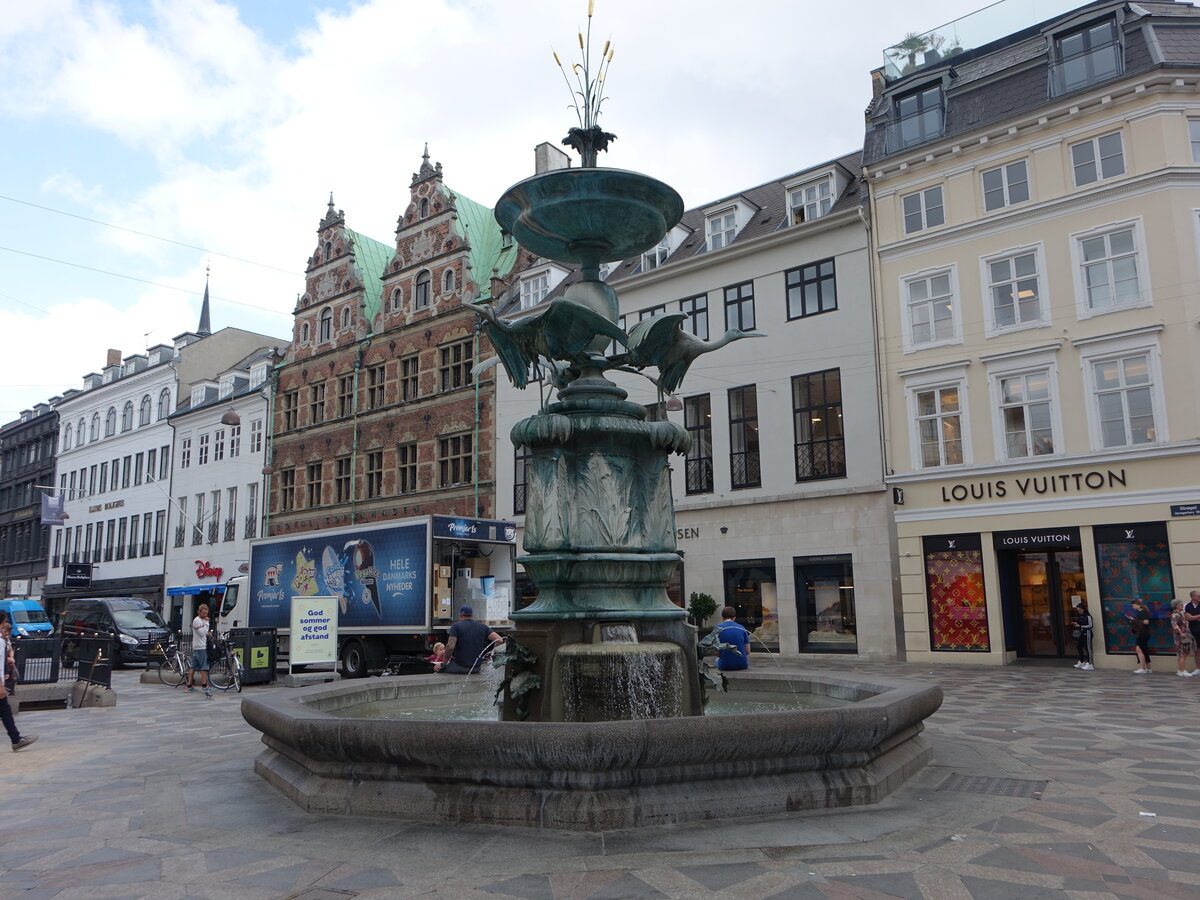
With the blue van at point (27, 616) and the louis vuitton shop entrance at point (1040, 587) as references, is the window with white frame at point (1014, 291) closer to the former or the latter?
the louis vuitton shop entrance at point (1040, 587)

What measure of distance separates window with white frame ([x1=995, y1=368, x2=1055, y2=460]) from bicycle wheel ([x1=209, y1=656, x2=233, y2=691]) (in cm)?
1848

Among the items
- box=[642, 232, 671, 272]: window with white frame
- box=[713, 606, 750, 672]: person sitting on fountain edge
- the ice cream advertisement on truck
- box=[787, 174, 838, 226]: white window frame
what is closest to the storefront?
box=[787, 174, 838, 226]: white window frame

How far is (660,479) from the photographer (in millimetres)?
7977

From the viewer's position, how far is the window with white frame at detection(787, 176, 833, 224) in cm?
2600

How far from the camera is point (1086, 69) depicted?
21.2m

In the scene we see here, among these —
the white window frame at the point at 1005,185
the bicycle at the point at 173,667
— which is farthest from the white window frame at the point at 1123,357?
the bicycle at the point at 173,667

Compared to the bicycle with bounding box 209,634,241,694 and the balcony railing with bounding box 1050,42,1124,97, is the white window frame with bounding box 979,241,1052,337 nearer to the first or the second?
the balcony railing with bounding box 1050,42,1124,97

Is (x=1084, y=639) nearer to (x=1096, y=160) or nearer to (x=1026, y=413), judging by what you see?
(x=1026, y=413)

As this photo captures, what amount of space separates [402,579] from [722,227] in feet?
53.4

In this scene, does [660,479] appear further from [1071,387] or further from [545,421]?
[1071,387]

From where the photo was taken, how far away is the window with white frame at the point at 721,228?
28359 millimetres

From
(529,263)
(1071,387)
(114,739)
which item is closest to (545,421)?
(114,739)

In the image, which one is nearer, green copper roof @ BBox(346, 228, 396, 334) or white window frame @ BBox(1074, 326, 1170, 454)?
white window frame @ BBox(1074, 326, 1170, 454)

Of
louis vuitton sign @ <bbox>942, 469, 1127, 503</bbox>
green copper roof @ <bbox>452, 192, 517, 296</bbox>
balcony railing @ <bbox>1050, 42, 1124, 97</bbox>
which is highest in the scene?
green copper roof @ <bbox>452, 192, 517, 296</bbox>
